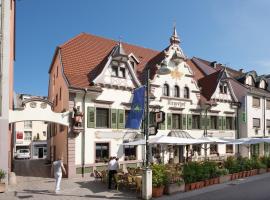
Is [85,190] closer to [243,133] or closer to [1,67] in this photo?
[1,67]

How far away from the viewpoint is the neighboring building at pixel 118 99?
899 inches

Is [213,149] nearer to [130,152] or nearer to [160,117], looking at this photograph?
[130,152]

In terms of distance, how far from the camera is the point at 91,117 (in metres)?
23.1

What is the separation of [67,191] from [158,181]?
185 inches

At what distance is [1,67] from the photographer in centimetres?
1812

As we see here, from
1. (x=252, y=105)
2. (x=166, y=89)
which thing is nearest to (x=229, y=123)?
(x=252, y=105)

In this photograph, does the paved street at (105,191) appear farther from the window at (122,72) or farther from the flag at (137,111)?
the window at (122,72)

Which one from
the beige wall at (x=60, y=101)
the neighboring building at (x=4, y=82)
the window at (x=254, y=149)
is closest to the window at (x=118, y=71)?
the beige wall at (x=60, y=101)

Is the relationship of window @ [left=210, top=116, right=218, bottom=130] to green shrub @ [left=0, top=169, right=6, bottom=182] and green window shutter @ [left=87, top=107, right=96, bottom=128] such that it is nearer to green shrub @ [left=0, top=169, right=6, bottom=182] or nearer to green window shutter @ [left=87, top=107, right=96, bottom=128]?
green window shutter @ [left=87, top=107, right=96, bottom=128]

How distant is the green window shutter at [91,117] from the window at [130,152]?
141 inches

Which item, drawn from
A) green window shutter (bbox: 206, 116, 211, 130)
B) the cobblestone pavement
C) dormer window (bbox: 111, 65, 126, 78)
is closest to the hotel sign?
green window shutter (bbox: 206, 116, 211, 130)

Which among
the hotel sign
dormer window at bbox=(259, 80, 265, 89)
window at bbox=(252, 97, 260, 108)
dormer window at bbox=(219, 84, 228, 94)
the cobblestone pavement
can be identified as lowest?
the cobblestone pavement

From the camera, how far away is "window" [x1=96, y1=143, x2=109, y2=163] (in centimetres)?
2356

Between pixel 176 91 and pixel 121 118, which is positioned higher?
pixel 176 91
